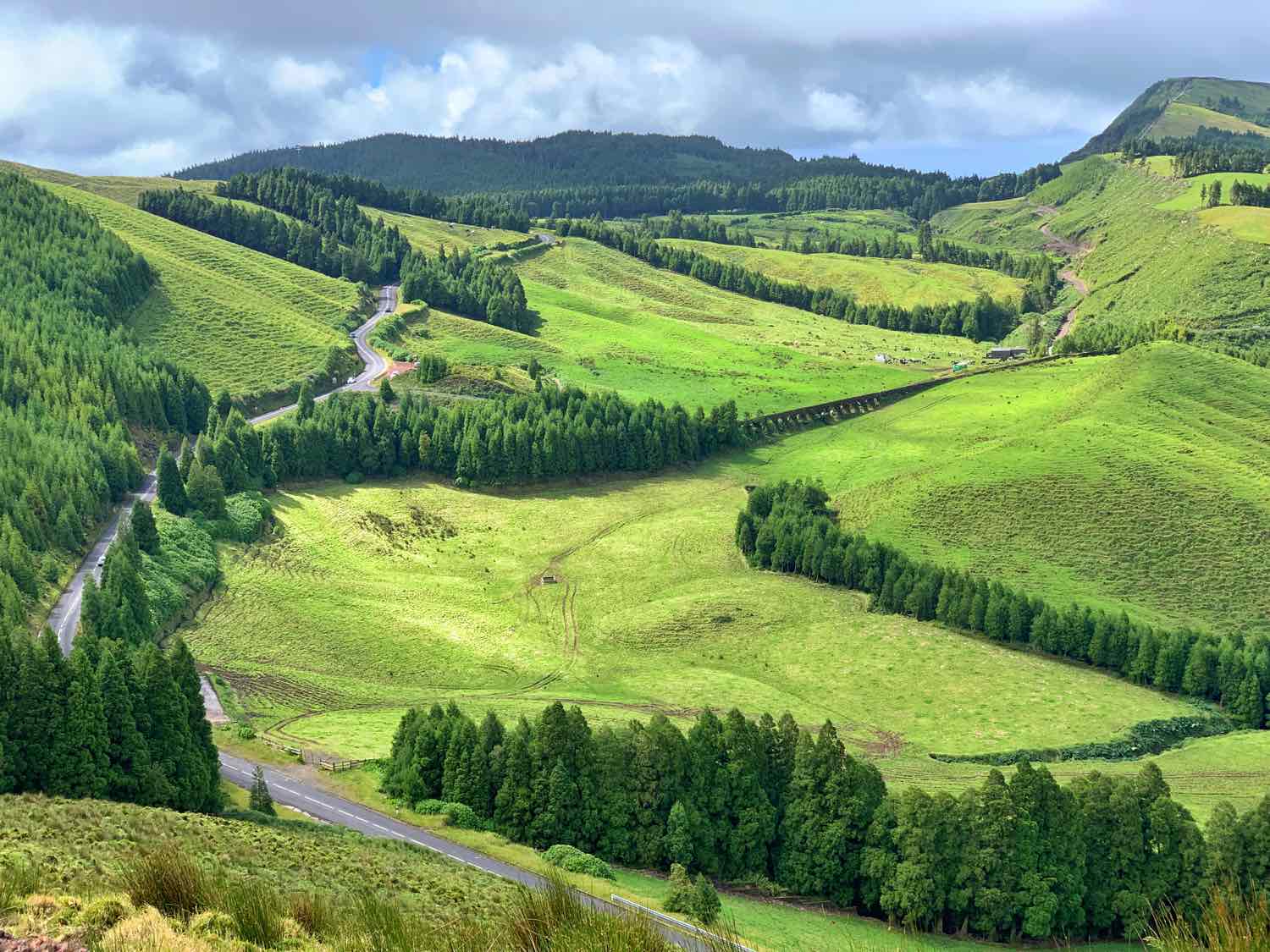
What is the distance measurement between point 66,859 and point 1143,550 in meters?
108

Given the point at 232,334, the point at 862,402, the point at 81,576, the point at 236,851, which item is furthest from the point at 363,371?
the point at 236,851

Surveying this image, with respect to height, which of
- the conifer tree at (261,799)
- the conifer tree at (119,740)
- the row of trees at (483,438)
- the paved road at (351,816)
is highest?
the row of trees at (483,438)

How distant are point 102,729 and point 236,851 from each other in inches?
710

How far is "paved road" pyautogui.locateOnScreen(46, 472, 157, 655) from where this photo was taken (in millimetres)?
86875

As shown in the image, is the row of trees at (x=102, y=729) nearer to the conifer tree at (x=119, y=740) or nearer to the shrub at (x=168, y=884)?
the conifer tree at (x=119, y=740)

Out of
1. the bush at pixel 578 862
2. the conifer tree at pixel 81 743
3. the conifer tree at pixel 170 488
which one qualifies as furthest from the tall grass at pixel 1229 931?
the conifer tree at pixel 170 488

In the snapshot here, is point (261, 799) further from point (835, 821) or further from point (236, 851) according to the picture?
point (835, 821)

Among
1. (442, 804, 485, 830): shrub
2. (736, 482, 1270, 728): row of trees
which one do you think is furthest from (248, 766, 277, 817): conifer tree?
(736, 482, 1270, 728): row of trees

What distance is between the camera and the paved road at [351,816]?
181 feet

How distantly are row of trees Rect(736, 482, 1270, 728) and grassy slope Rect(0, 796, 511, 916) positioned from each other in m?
64.1

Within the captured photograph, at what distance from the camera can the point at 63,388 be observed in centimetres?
13388

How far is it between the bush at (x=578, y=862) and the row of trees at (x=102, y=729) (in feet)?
55.6

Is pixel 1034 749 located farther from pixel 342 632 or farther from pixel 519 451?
pixel 519 451

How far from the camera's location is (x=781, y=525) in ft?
391
